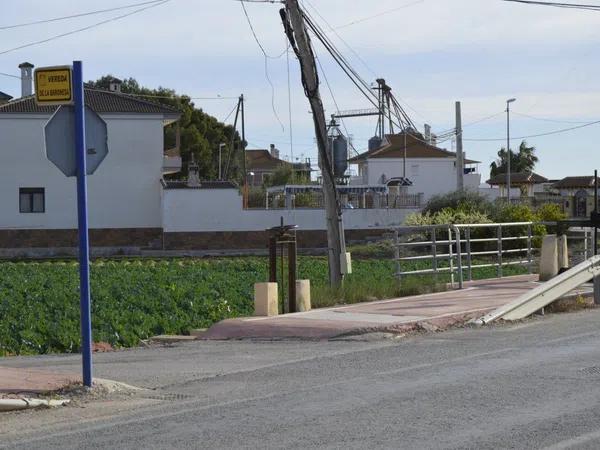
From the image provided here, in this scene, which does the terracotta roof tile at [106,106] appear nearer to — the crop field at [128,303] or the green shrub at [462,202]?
the green shrub at [462,202]

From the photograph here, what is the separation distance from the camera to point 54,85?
10766 mm

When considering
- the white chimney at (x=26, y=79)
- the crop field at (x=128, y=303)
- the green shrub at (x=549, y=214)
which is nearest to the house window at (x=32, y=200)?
the white chimney at (x=26, y=79)

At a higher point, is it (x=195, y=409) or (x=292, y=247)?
(x=292, y=247)

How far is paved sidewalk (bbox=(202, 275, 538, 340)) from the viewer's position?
51.7 ft

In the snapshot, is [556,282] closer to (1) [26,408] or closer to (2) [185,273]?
(1) [26,408]

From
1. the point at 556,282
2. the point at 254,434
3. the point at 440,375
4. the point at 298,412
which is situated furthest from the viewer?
the point at 556,282

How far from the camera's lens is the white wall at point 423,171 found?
8881 centimetres

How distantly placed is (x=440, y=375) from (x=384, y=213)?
51.2m

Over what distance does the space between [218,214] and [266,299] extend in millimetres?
42600

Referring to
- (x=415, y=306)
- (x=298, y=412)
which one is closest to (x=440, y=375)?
(x=298, y=412)

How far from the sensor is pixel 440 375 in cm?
1139

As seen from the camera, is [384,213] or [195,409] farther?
[384,213]

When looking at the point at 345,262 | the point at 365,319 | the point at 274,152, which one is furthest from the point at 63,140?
the point at 274,152

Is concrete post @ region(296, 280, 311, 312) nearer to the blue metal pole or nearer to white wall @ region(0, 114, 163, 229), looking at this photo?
the blue metal pole
